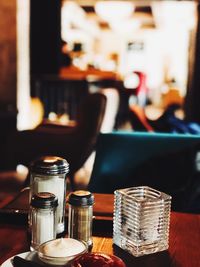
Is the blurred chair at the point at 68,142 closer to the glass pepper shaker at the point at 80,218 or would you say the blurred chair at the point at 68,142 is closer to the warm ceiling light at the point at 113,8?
the glass pepper shaker at the point at 80,218

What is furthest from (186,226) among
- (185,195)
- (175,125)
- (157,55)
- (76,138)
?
(157,55)

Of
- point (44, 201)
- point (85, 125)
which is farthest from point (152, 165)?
point (85, 125)

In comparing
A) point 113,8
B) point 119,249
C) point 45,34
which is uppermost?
point 113,8

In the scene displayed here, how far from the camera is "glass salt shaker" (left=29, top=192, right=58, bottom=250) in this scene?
1.10 meters

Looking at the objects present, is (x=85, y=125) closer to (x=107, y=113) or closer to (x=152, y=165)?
(x=107, y=113)

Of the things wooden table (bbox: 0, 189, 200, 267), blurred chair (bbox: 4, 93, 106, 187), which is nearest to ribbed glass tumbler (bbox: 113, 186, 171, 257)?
wooden table (bbox: 0, 189, 200, 267)

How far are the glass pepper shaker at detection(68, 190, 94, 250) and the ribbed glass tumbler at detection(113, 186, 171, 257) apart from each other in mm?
75

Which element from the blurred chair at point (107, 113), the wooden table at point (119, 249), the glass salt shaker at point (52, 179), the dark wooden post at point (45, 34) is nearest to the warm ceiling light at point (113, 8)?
the dark wooden post at point (45, 34)

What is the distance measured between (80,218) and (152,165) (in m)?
0.95

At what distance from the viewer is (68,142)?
3723 millimetres

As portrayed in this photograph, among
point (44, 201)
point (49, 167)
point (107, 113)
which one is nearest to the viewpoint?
point (44, 201)

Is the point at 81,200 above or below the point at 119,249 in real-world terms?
above

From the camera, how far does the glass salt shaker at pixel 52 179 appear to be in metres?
1.19

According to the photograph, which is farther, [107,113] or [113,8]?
[113,8]
